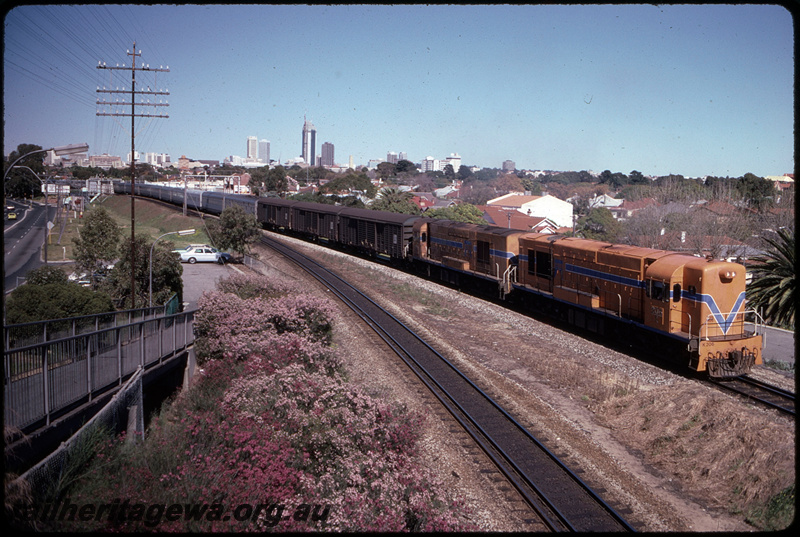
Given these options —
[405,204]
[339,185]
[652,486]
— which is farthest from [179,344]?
[339,185]

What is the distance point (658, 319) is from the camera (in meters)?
18.3

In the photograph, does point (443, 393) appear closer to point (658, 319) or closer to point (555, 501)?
point (555, 501)

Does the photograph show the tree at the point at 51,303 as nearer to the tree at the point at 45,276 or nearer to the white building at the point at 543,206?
the tree at the point at 45,276

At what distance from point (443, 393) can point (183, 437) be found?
7230mm

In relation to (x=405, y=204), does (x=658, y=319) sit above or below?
below

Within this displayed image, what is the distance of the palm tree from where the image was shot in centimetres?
1892

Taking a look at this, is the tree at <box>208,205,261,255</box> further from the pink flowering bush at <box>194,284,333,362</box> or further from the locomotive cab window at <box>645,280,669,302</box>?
the locomotive cab window at <box>645,280,669,302</box>

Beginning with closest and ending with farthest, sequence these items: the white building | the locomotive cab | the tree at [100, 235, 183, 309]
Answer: the locomotive cab, the tree at [100, 235, 183, 309], the white building

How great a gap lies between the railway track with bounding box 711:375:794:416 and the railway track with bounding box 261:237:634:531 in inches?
276

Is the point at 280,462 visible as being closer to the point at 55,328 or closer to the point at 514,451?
the point at 514,451

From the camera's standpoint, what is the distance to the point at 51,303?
19609 millimetres

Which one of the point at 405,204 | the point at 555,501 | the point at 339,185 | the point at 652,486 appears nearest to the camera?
the point at 555,501

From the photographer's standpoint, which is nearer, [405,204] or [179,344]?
[179,344]

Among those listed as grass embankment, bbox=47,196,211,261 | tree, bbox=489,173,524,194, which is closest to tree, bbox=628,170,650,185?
tree, bbox=489,173,524,194
